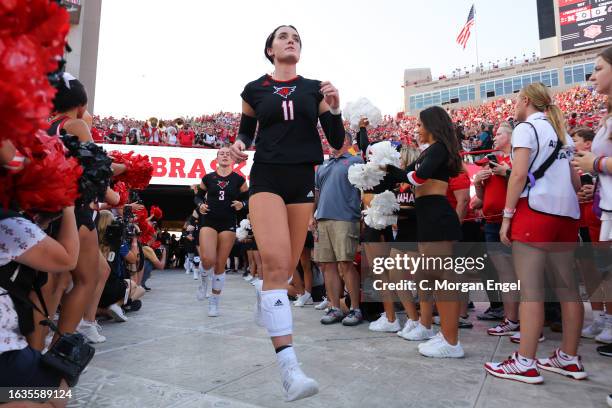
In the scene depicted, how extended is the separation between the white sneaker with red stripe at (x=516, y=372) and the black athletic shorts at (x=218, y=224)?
3.69 m

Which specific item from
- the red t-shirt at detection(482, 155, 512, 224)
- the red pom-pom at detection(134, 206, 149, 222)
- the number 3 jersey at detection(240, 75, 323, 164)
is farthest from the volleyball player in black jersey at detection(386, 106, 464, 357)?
Answer: the red pom-pom at detection(134, 206, 149, 222)

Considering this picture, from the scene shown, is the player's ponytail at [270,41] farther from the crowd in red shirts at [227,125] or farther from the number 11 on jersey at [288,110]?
the crowd in red shirts at [227,125]

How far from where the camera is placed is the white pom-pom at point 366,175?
3963 millimetres

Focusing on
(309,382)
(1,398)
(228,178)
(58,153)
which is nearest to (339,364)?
(309,382)

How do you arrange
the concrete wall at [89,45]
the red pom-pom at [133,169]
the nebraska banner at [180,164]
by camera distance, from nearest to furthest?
the red pom-pom at [133,169]
the nebraska banner at [180,164]
the concrete wall at [89,45]

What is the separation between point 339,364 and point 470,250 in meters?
2.95

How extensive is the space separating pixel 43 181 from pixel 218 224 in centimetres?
414

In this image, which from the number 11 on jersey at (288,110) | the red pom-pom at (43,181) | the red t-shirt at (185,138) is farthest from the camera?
the red t-shirt at (185,138)

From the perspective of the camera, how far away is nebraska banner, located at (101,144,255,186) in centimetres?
1373

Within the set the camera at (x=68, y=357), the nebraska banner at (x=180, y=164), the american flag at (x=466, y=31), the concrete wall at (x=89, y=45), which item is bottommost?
the camera at (x=68, y=357)

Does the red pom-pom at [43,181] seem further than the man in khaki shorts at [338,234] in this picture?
No

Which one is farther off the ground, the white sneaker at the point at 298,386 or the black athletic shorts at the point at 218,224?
the black athletic shorts at the point at 218,224

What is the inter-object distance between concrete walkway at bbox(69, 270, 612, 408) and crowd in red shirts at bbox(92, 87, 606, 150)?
901cm

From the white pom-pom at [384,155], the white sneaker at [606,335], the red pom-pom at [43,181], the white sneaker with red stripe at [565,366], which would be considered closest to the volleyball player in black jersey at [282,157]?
the white pom-pom at [384,155]
